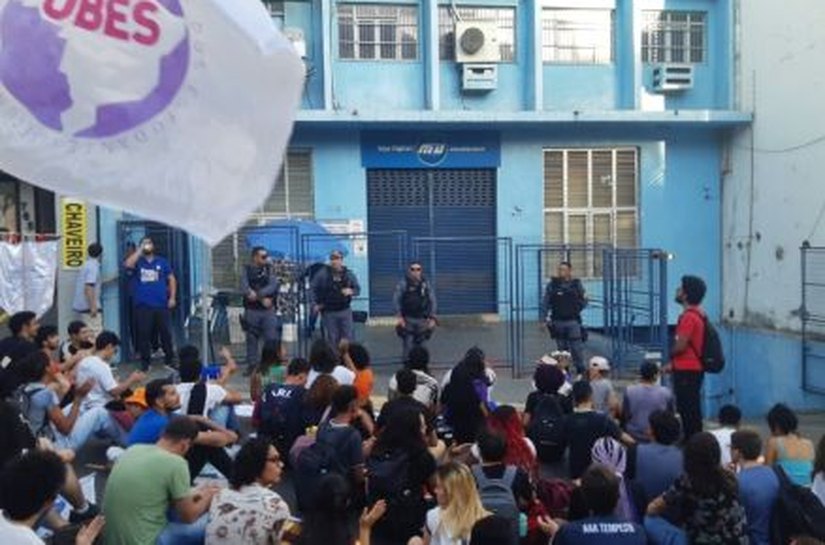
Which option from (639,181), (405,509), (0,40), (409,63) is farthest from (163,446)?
(639,181)

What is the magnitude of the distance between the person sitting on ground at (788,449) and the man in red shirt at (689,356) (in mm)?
2518

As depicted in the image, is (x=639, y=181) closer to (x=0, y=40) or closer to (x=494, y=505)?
(x=494, y=505)

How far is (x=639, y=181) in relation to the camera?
18.5m

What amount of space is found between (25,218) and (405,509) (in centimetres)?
1099

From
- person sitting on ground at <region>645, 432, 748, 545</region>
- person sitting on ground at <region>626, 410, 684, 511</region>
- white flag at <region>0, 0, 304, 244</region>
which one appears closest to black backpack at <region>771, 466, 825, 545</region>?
person sitting on ground at <region>645, 432, 748, 545</region>

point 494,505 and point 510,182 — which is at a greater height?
point 510,182

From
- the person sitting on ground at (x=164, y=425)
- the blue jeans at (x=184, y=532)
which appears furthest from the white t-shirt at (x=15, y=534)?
the person sitting on ground at (x=164, y=425)

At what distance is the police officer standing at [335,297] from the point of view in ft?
41.0

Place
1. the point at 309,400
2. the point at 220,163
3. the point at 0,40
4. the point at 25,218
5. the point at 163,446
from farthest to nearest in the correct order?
the point at 25,218
the point at 309,400
the point at 163,446
the point at 220,163
the point at 0,40

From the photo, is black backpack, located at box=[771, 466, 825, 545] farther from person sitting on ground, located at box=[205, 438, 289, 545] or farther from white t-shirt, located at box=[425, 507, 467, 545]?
person sitting on ground, located at box=[205, 438, 289, 545]

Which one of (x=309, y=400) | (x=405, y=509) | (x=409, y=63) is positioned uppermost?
(x=409, y=63)

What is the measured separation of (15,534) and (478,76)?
14398mm

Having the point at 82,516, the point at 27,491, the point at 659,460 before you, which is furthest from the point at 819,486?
the point at 27,491

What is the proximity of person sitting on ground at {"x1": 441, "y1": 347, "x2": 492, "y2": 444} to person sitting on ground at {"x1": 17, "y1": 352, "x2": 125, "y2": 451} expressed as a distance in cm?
273
